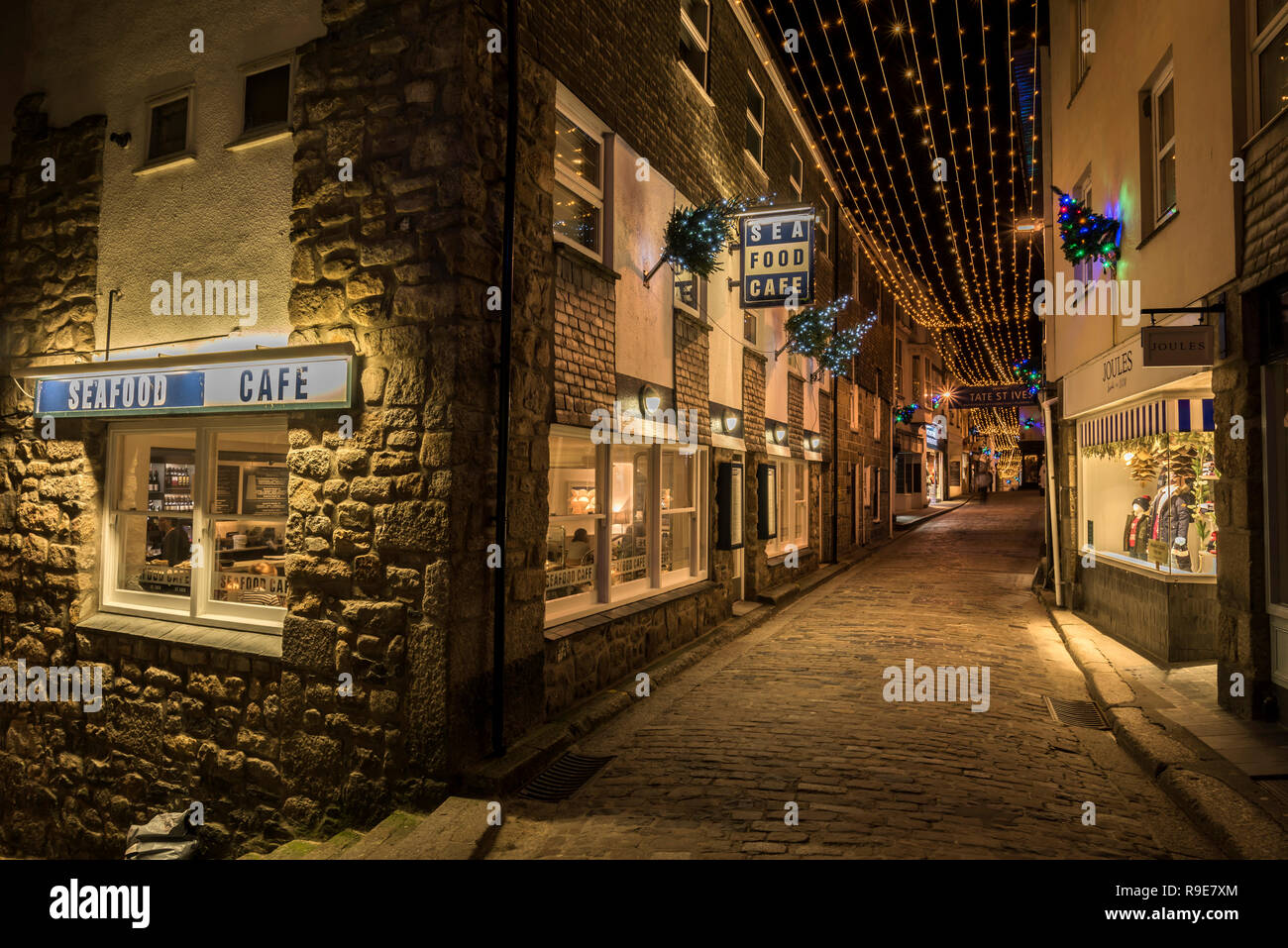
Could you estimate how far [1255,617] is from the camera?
643 centimetres

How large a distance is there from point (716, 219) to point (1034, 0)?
6446 mm

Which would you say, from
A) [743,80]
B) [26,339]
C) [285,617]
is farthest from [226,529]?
[743,80]

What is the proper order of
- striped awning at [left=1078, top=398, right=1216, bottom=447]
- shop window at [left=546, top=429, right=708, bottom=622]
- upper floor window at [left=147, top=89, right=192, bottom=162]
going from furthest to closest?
striped awning at [left=1078, top=398, right=1216, bottom=447] → shop window at [left=546, top=429, right=708, bottom=622] → upper floor window at [left=147, top=89, right=192, bottom=162]

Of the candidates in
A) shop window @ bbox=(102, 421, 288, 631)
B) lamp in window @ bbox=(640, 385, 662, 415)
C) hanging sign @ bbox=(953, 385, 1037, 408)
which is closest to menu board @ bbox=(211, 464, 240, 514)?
shop window @ bbox=(102, 421, 288, 631)

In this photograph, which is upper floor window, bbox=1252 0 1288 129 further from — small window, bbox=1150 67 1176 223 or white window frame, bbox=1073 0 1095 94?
white window frame, bbox=1073 0 1095 94

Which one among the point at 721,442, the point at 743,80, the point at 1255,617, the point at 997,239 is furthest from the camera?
the point at 997,239

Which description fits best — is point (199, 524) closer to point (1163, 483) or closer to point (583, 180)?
point (583, 180)

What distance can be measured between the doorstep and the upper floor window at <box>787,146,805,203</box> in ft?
34.1

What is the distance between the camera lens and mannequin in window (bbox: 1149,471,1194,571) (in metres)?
8.83

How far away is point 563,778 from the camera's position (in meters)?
5.71

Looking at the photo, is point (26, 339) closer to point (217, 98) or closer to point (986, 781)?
point (217, 98)

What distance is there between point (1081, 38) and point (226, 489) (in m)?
13.2

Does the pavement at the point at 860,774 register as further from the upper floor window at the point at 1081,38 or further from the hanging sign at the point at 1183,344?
the upper floor window at the point at 1081,38

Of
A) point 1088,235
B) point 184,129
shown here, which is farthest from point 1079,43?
point 184,129
